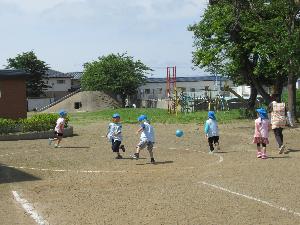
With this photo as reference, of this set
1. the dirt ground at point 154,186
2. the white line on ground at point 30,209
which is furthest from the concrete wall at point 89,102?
the white line on ground at point 30,209

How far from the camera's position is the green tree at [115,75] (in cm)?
6172

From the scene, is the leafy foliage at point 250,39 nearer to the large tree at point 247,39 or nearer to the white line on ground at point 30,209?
the large tree at point 247,39

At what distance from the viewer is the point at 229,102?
48781 mm

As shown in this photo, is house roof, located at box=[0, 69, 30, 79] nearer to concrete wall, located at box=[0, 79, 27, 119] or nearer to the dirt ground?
concrete wall, located at box=[0, 79, 27, 119]

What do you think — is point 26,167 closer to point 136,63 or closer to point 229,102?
point 229,102

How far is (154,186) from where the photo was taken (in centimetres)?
1024

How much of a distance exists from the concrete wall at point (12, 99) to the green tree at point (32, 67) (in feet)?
129

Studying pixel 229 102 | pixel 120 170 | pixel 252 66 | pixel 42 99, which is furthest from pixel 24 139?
pixel 42 99

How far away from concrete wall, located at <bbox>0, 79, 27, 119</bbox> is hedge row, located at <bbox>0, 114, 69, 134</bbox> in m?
4.04

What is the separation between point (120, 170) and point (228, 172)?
2.68 metres

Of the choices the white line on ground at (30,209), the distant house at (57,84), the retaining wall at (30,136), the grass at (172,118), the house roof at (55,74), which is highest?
the house roof at (55,74)

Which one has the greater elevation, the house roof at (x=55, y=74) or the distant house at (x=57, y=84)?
the house roof at (x=55, y=74)

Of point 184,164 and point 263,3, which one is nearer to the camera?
point 184,164

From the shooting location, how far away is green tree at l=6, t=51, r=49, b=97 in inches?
2601
